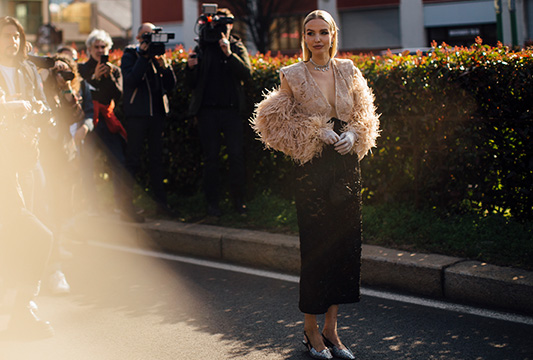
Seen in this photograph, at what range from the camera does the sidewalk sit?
5.09 metres

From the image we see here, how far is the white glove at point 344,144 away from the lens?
4070mm

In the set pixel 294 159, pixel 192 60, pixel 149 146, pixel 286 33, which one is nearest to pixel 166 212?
pixel 149 146

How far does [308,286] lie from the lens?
4254 millimetres

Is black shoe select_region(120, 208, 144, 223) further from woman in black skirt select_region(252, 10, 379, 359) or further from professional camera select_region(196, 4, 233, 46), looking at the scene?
woman in black skirt select_region(252, 10, 379, 359)

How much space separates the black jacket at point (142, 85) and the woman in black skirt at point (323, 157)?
12.6ft

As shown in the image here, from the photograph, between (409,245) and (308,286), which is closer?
(308,286)

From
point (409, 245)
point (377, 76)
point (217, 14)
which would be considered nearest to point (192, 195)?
point (217, 14)

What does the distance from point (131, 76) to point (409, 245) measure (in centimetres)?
353

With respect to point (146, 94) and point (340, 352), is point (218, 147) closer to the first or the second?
point (146, 94)

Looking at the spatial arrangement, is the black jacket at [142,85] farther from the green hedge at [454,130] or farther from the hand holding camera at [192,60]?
the green hedge at [454,130]

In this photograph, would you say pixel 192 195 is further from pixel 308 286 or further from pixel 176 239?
pixel 308 286

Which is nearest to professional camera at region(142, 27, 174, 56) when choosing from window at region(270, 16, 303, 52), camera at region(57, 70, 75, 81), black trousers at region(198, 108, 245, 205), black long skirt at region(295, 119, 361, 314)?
black trousers at region(198, 108, 245, 205)

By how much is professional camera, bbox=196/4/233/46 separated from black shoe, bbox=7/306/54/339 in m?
3.85

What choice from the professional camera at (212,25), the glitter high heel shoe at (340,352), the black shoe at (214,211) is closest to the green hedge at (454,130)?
the professional camera at (212,25)
